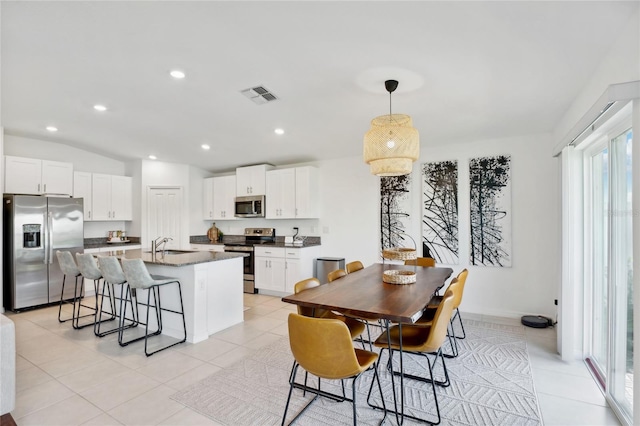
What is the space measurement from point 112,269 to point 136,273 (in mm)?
452

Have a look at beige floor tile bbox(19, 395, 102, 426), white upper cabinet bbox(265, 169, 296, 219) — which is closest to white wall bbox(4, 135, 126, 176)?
white upper cabinet bbox(265, 169, 296, 219)

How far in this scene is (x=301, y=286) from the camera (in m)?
2.65

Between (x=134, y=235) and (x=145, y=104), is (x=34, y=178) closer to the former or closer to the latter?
(x=134, y=235)

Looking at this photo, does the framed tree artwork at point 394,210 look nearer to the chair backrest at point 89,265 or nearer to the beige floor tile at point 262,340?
the beige floor tile at point 262,340

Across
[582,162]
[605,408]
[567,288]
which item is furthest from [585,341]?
[582,162]

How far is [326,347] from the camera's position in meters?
1.77

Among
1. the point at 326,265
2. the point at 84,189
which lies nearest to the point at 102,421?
the point at 326,265

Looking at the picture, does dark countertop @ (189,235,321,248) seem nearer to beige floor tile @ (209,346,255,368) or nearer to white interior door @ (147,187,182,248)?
white interior door @ (147,187,182,248)

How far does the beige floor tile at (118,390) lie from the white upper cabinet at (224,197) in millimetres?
3995

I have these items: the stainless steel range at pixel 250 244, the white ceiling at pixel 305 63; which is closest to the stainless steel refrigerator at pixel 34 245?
the white ceiling at pixel 305 63

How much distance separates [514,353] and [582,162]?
1.91 meters

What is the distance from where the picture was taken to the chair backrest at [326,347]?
173 centimetres

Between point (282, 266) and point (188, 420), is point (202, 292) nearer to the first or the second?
point (188, 420)

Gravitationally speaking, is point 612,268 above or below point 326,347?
above
